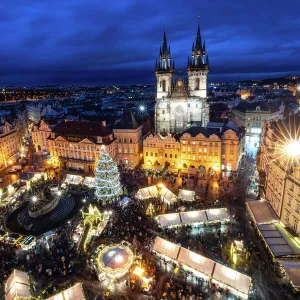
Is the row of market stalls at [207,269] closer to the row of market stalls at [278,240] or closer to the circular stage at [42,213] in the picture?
the row of market stalls at [278,240]

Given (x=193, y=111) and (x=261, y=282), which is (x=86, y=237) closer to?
(x=261, y=282)

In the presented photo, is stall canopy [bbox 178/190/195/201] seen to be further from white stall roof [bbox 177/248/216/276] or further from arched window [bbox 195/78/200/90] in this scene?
arched window [bbox 195/78/200/90]

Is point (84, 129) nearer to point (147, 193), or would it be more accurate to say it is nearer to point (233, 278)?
point (147, 193)

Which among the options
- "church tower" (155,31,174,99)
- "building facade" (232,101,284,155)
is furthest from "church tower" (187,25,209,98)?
"building facade" (232,101,284,155)

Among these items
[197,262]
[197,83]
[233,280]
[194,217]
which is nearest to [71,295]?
[197,262]

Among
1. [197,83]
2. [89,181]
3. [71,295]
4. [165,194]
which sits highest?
[197,83]

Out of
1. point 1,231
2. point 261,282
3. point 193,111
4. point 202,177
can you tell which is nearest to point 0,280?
point 1,231
